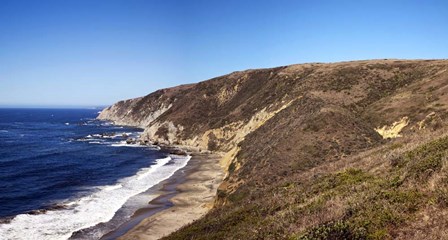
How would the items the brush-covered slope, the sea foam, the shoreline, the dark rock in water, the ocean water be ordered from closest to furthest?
1. the brush-covered slope
2. the sea foam
3. the shoreline
4. the ocean water
5. the dark rock in water

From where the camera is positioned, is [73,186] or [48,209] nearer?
[48,209]

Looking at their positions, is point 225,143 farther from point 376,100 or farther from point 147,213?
point 147,213

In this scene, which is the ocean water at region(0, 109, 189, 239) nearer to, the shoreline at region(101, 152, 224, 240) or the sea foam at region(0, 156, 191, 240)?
the sea foam at region(0, 156, 191, 240)

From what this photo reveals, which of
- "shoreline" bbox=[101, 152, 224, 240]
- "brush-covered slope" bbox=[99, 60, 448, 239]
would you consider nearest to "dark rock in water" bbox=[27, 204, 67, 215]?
"shoreline" bbox=[101, 152, 224, 240]

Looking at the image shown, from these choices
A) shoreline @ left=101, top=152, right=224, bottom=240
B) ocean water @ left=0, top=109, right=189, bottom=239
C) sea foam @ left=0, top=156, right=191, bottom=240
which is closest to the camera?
sea foam @ left=0, top=156, right=191, bottom=240

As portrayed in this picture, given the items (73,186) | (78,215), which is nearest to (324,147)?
(78,215)

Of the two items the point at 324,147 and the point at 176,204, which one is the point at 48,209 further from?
the point at 324,147
